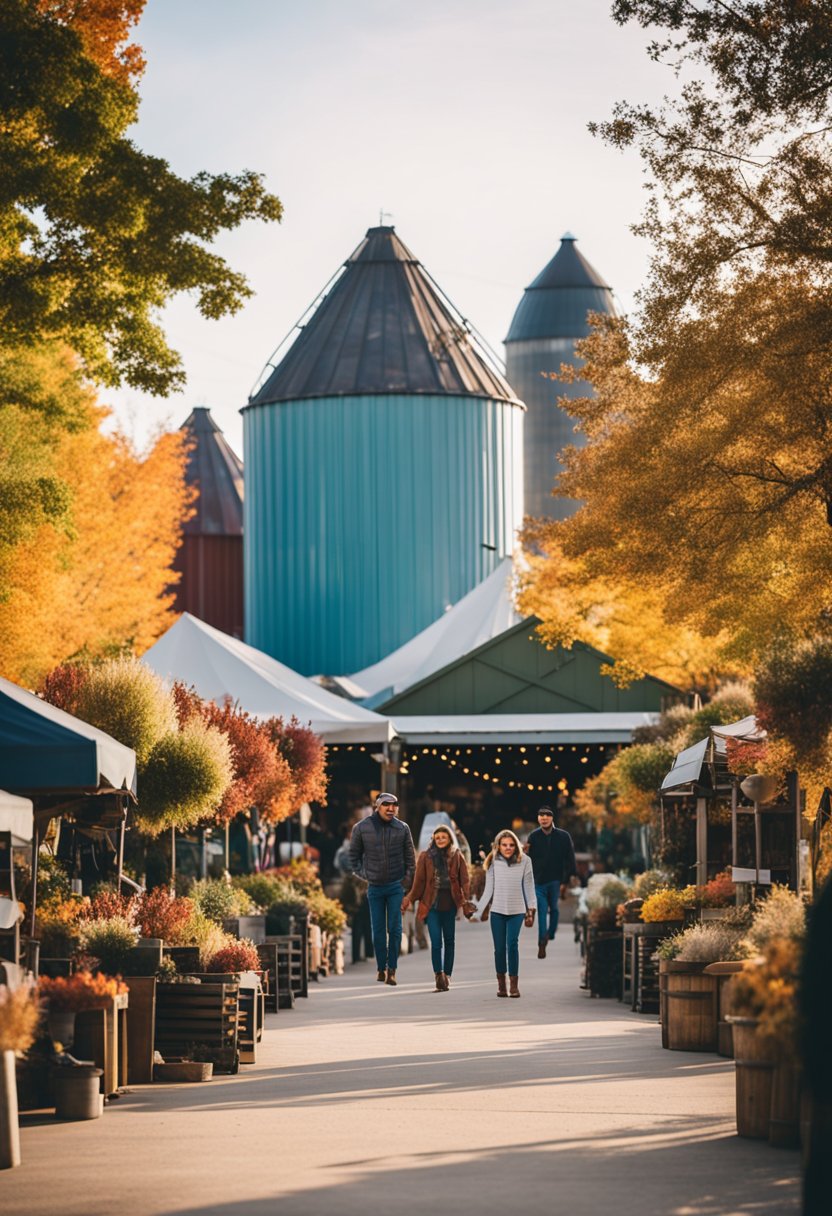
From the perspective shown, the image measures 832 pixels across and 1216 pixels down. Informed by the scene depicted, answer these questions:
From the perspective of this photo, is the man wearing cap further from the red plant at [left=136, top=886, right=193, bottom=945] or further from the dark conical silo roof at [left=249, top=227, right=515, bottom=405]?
the dark conical silo roof at [left=249, top=227, right=515, bottom=405]

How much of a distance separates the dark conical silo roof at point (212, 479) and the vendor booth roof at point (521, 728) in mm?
25483

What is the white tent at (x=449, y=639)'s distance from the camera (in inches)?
1647

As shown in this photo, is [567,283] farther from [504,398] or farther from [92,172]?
[92,172]

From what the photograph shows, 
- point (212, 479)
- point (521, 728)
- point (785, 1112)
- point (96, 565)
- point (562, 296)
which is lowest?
point (785, 1112)

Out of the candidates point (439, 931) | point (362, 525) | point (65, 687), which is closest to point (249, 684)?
point (65, 687)

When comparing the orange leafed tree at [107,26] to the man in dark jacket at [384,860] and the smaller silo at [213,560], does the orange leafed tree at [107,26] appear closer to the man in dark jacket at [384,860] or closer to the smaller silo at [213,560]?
the man in dark jacket at [384,860]

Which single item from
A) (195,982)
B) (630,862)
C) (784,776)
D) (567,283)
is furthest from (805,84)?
(567,283)

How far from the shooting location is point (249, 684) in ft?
98.8

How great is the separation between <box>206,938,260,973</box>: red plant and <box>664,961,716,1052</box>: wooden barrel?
116 inches

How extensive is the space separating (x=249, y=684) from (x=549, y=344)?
52.7 meters

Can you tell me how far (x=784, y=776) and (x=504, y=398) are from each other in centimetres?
3720

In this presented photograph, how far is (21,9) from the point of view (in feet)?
51.8

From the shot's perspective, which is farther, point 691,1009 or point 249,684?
point 249,684

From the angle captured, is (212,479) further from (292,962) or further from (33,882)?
(33,882)
